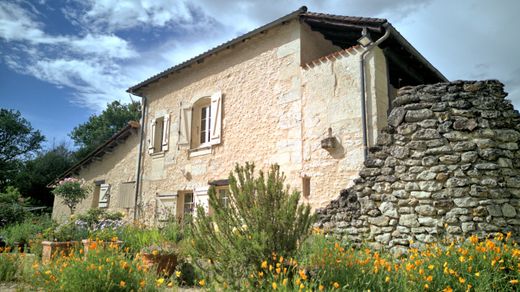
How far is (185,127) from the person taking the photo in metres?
9.18

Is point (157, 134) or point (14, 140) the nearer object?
point (157, 134)

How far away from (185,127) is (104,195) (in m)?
4.26

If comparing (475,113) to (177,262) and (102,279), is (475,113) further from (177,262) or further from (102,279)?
(102,279)

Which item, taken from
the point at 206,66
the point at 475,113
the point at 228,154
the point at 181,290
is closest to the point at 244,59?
the point at 206,66

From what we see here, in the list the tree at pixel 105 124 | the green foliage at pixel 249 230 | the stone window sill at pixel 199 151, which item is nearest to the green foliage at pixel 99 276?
the green foliage at pixel 249 230

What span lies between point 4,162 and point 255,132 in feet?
66.6

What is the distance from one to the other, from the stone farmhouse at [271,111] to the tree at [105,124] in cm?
1442

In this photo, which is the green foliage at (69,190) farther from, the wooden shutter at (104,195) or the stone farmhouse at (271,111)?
the stone farmhouse at (271,111)

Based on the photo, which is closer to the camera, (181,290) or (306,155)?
(181,290)

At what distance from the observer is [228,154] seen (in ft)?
26.4

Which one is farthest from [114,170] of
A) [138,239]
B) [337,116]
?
[337,116]

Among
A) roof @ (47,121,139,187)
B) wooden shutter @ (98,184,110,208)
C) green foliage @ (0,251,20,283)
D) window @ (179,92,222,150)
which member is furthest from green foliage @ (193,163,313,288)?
wooden shutter @ (98,184,110,208)

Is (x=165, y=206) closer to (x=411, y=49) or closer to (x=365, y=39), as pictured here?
(x=365, y=39)

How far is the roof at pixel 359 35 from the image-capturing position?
243 inches
